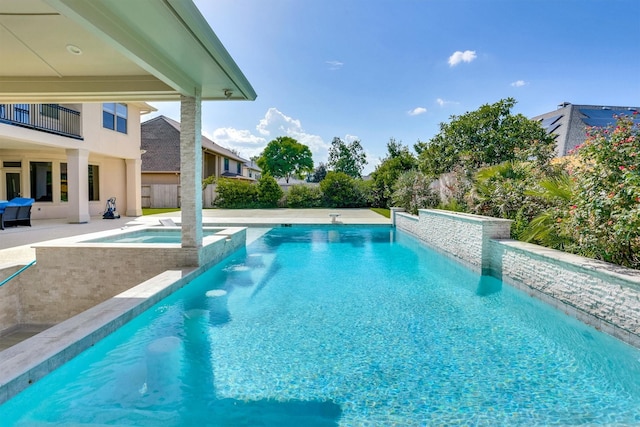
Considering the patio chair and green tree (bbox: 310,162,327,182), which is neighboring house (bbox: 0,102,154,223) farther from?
green tree (bbox: 310,162,327,182)

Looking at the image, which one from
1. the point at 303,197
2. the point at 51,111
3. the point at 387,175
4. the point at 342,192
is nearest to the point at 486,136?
the point at 387,175

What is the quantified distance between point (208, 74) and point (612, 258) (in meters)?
7.21

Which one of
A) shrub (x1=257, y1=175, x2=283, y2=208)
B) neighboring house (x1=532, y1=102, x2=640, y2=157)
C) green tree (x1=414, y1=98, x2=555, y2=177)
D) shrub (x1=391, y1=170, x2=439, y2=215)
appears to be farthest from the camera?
shrub (x1=257, y1=175, x2=283, y2=208)

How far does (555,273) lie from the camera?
5.68 meters

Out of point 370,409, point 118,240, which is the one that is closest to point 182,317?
point 370,409

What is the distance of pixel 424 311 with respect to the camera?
5645 mm

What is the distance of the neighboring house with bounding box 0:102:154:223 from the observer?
12.8 meters

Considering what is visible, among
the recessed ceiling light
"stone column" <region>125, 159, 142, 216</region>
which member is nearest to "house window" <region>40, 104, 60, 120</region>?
"stone column" <region>125, 159, 142, 216</region>

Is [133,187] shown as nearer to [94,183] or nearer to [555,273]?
[94,183]

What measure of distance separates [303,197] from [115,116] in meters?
14.7

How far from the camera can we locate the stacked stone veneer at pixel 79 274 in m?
6.50

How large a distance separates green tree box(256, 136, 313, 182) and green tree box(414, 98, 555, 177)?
37.7 m

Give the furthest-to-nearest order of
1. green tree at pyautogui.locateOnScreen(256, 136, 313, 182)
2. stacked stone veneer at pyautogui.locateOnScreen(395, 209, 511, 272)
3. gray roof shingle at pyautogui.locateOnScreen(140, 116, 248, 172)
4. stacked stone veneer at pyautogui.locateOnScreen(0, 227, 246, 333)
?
green tree at pyautogui.locateOnScreen(256, 136, 313, 182) < gray roof shingle at pyautogui.locateOnScreen(140, 116, 248, 172) < stacked stone veneer at pyautogui.locateOnScreen(395, 209, 511, 272) < stacked stone veneer at pyautogui.locateOnScreen(0, 227, 246, 333)

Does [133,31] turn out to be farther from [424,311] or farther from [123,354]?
[424,311]
